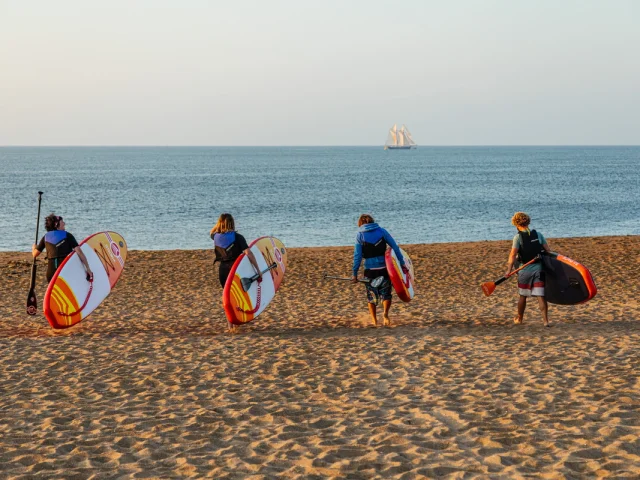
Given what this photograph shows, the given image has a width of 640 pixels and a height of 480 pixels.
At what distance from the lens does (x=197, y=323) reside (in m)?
10.4

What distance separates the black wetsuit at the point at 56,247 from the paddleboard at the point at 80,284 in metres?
0.12

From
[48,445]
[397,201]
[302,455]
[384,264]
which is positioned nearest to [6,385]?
[48,445]

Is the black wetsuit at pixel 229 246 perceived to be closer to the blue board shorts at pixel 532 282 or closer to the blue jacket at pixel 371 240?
the blue jacket at pixel 371 240

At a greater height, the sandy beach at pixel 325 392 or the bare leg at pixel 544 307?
the bare leg at pixel 544 307

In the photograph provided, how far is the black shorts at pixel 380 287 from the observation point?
9548 millimetres

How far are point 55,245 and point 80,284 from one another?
2.19ft

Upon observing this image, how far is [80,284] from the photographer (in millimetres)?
10070

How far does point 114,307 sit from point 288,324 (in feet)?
11.2

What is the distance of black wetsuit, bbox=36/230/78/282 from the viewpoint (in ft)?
32.0

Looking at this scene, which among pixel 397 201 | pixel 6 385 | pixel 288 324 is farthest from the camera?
A: pixel 397 201

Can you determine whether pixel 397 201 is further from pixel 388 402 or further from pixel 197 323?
pixel 388 402

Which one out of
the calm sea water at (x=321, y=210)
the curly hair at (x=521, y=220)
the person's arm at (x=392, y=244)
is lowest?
the calm sea water at (x=321, y=210)

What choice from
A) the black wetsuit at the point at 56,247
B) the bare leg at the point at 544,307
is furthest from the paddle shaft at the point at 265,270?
the bare leg at the point at 544,307

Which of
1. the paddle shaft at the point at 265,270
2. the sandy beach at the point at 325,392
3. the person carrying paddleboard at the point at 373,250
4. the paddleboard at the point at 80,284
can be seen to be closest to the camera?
the sandy beach at the point at 325,392
